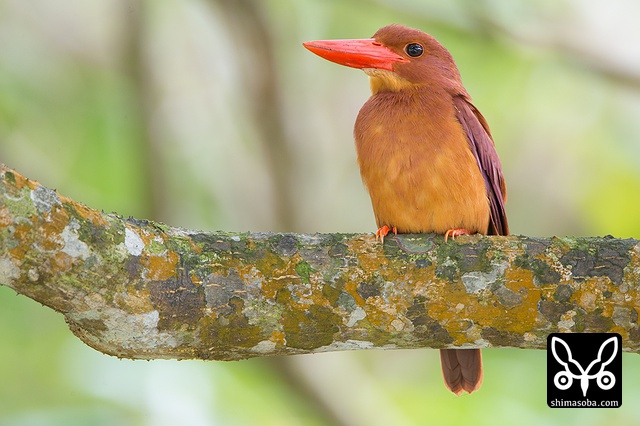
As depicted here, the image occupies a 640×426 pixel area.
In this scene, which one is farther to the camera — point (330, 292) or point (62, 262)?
point (330, 292)

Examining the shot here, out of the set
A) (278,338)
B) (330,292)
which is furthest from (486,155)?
(278,338)

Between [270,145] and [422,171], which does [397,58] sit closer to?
[422,171]

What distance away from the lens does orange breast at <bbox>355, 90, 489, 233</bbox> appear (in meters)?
3.16

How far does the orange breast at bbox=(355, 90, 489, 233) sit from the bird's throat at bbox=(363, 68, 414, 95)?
15 centimetres

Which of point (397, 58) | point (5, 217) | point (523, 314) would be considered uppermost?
point (397, 58)

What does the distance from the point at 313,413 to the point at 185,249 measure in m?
2.34

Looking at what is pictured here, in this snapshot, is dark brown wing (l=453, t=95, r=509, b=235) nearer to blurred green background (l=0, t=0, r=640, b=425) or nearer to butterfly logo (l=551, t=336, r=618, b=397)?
butterfly logo (l=551, t=336, r=618, b=397)

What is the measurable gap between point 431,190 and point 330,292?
790mm

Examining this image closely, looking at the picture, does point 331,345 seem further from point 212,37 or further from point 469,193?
point 212,37

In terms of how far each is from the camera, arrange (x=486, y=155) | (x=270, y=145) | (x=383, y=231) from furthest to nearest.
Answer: (x=270, y=145), (x=486, y=155), (x=383, y=231)

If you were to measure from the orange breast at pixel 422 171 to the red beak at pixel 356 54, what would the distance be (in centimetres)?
25

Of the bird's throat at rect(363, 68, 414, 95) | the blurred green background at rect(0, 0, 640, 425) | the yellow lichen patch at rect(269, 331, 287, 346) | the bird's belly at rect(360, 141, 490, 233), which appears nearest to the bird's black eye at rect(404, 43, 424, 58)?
the bird's throat at rect(363, 68, 414, 95)

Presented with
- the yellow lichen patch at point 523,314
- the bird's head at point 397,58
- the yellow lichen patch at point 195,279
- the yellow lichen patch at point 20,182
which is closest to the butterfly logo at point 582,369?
the yellow lichen patch at point 523,314

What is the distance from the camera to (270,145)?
4562 mm
